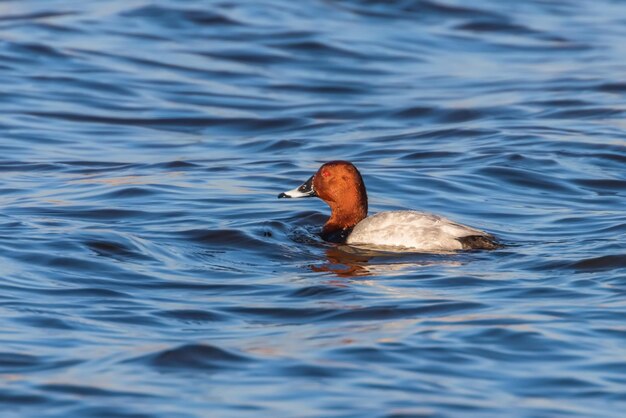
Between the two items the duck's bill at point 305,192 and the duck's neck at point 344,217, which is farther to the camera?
the duck's bill at point 305,192

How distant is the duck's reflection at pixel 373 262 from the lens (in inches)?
394

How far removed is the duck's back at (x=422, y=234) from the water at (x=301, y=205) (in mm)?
172

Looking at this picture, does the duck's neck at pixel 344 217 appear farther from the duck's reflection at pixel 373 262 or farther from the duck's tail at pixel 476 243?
the duck's tail at pixel 476 243

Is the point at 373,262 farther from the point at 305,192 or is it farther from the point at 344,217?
A: the point at 305,192

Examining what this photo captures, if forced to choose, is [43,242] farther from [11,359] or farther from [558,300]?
[558,300]

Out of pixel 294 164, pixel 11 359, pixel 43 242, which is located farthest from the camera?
pixel 294 164

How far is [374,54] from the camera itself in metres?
21.3

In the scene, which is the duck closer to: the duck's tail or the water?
the duck's tail

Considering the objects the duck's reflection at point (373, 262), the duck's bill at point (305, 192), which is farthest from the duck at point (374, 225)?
the duck's reflection at point (373, 262)

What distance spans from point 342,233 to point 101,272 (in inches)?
93.6

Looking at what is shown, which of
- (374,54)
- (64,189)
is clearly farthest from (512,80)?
(64,189)

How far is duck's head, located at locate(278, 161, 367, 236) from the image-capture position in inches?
453

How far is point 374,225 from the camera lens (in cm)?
1087

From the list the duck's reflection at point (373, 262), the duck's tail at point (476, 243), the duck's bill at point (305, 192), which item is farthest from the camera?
the duck's bill at point (305, 192)
